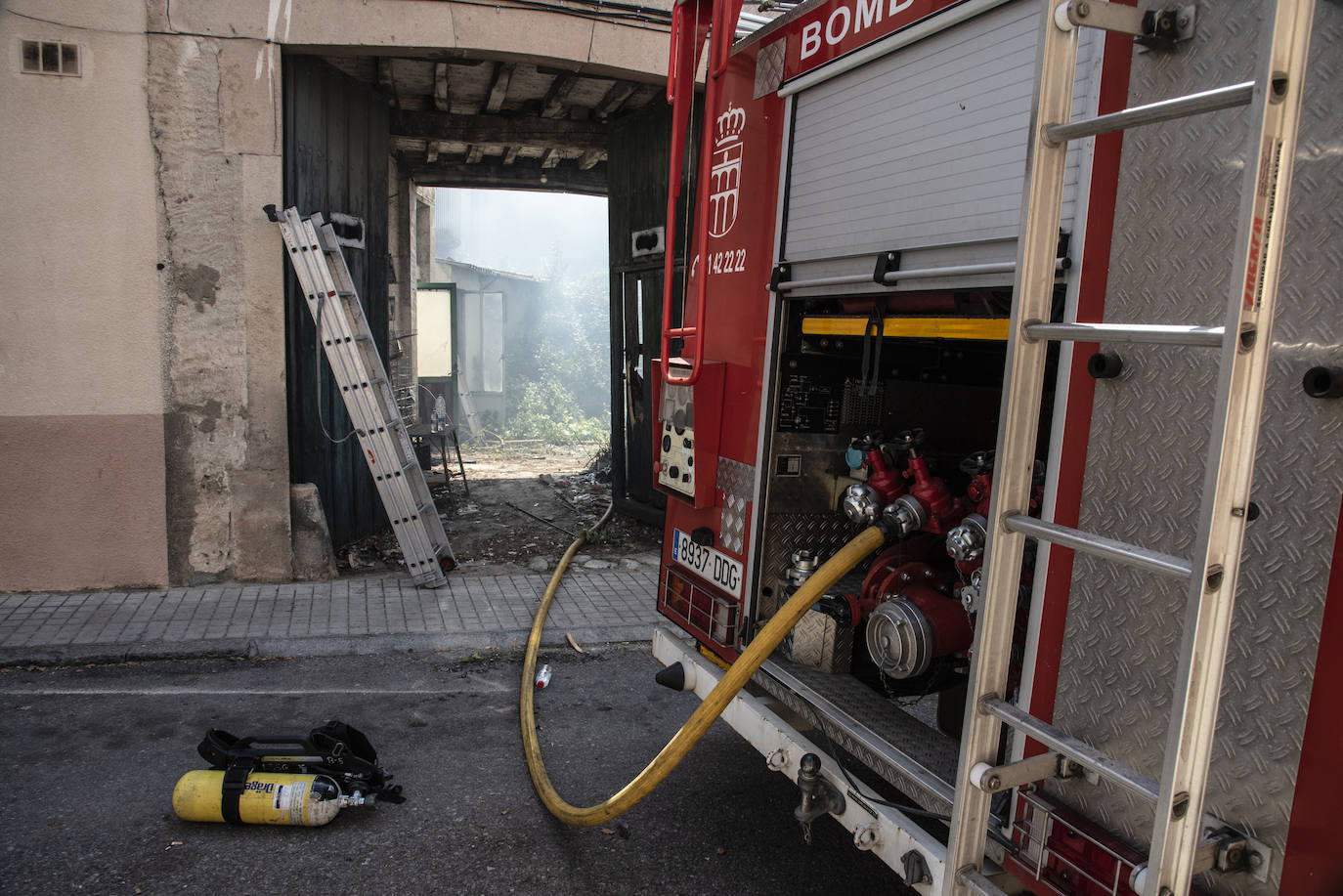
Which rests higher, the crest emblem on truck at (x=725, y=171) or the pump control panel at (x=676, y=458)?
the crest emblem on truck at (x=725, y=171)

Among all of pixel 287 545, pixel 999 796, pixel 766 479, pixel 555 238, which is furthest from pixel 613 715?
pixel 555 238

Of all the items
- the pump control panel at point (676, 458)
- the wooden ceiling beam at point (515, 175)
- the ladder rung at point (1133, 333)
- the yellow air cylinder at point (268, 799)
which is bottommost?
the yellow air cylinder at point (268, 799)

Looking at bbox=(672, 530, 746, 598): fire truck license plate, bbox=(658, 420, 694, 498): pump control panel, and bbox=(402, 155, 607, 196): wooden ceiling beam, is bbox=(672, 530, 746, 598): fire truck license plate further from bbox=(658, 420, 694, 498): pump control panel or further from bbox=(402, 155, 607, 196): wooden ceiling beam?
bbox=(402, 155, 607, 196): wooden ceiling beam

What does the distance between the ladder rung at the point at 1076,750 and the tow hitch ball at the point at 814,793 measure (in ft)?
3.66

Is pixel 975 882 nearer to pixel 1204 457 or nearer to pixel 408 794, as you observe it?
pixel 1204 457

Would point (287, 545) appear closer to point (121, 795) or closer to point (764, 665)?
point (121, 795)

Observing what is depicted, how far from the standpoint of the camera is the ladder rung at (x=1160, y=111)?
60.4 inches

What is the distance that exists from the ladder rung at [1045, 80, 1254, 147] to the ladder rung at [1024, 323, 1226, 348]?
380 millimetres

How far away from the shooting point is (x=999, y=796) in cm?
237

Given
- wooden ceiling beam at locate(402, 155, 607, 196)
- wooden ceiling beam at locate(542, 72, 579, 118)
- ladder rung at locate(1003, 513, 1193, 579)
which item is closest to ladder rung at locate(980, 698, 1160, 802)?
ladder rung at locate(1003, 513, 1193, 579)

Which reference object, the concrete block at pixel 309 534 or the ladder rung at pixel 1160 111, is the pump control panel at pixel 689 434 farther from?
the concrete block at pixel 309 534

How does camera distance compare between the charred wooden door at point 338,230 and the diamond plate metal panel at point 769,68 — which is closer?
the diamond plate metal panel at point 769,68

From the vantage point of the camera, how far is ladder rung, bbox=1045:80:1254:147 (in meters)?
1.53

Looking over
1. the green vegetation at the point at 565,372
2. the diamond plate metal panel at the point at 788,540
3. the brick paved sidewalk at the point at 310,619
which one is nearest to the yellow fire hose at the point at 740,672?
the diamond plate metal panel at the point at 788,540
